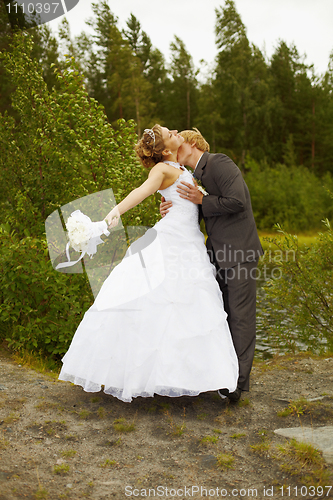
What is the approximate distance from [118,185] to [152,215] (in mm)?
682

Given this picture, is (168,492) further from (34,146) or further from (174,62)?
(174,62)

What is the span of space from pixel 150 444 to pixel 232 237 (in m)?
1.97

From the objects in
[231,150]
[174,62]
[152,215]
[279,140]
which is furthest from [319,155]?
[152,215]

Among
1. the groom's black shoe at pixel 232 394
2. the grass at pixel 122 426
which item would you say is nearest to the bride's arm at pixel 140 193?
the grass at pixel 122 426

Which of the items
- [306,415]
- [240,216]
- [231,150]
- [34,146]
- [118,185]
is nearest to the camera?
[306,415]

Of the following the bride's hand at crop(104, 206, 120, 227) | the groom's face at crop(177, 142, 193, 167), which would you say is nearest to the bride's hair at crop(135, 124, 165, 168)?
the groom's face at crop(177, 142, 193, 167)

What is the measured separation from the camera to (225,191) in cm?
409

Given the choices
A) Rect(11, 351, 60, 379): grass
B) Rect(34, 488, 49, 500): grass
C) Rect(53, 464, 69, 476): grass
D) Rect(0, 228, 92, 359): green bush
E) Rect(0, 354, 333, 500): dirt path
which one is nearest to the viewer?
Rect(34, 488, 49, 500): grass

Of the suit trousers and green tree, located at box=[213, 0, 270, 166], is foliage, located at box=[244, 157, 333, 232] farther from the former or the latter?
the suit trousers

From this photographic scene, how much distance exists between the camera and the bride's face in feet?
13.6

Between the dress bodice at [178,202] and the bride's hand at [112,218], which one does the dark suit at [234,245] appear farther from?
the bride's hand at [112,218]

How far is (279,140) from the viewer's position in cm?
3869

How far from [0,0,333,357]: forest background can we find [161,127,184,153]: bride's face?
1.79m

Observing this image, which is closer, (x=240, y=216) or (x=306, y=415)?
(x=306, y=415)
